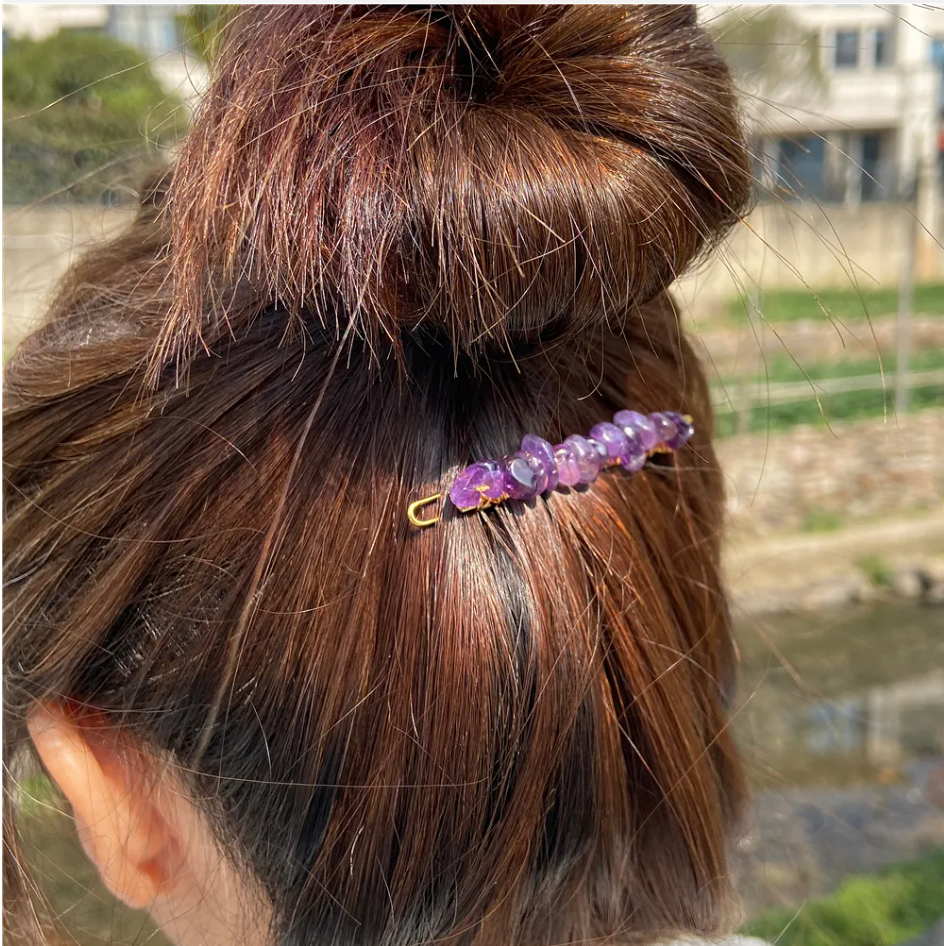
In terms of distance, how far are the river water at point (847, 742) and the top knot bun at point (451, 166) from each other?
154 cm

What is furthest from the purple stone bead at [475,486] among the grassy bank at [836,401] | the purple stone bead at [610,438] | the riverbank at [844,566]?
the grassy bank at [836,401]

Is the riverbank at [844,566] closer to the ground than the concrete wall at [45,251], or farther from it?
closer to the ground

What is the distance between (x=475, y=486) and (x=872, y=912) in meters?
2.28

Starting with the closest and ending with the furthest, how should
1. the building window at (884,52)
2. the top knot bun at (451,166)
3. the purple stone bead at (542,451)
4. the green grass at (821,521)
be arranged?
the top knot bun at (451,166) < the purple stone bead at (542,451) < the green grass at (821,521) < the building window at (884,52)

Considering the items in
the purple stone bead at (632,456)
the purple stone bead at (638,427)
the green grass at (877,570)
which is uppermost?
the purple stone bead at (638,427)

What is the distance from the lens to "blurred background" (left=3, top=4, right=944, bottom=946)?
0.86 meters

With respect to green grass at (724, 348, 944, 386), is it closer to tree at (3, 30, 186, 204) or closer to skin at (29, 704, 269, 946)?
tree at (3, 30, 186, 204)

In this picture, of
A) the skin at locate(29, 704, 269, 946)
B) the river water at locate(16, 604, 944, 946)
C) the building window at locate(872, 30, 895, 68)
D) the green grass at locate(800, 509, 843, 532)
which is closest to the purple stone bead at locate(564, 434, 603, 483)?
the skin at locate(29, 704, 269, 946)

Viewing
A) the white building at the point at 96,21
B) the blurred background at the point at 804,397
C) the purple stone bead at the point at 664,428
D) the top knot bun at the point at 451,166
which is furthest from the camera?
the white building at the point at 96,21

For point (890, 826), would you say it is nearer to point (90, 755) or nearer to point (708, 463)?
point (708, 463)

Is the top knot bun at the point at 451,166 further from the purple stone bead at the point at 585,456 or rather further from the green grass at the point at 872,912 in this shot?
the green grass at the point at 872,912

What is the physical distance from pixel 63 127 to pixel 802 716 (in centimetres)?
318

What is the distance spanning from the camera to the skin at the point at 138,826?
0.63m

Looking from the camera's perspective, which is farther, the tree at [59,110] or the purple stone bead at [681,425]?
the tree at [59,110]
